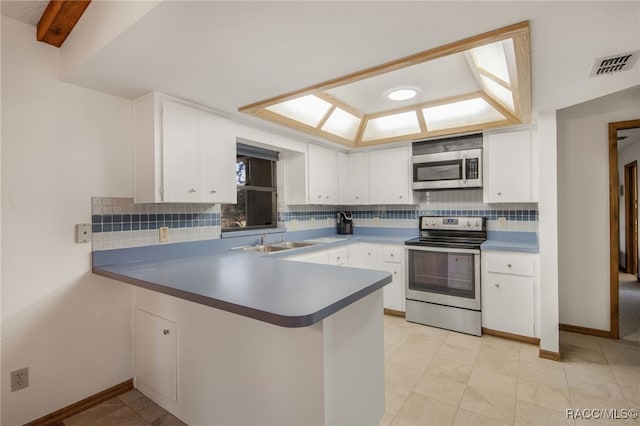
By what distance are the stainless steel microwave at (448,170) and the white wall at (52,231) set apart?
9.76 feet

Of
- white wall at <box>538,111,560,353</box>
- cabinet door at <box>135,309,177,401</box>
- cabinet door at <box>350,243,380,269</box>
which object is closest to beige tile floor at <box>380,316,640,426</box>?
white wall at <box>538,111,560,353</box>

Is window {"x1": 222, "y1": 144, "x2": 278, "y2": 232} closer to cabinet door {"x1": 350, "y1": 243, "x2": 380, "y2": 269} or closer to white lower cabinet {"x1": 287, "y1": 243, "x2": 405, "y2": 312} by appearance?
white lower cabinet {"x1": 287, "y1": 243, "x2": 405, "y2": 312}

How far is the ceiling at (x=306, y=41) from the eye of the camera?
1240 mm

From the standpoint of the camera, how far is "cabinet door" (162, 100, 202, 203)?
2133mm

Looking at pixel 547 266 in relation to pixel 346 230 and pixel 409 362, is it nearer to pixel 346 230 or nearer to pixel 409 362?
pixel 409 362

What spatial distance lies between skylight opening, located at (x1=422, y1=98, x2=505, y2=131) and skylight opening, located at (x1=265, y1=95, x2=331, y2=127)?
42.8 inches

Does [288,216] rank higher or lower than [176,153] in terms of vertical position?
lower

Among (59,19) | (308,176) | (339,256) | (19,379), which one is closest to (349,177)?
(308,176)

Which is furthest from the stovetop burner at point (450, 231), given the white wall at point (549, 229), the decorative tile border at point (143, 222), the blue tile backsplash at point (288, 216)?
the decorative tile border at point (143, 222)

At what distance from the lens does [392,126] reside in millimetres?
3598

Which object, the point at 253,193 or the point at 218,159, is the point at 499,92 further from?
the point at 253,193

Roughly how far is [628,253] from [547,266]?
13.5 ft

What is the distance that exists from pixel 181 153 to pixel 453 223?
301 cm

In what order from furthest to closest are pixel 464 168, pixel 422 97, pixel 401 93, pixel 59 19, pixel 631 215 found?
pixel 631 215 < pixel 464 168 < pixel 422 97 < pixel 401 93 < pixel 59 19
